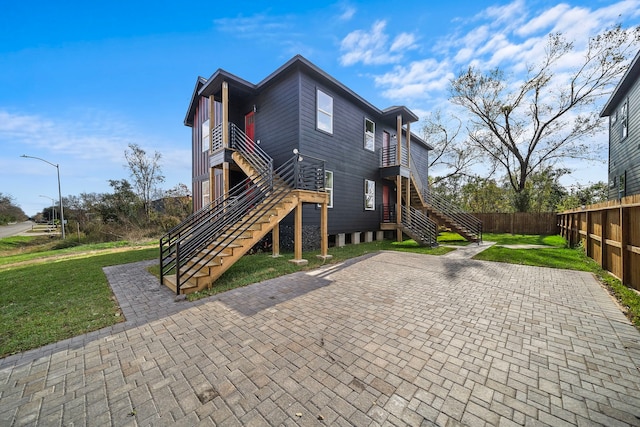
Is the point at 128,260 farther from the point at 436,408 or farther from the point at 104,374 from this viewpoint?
the point at 436,408

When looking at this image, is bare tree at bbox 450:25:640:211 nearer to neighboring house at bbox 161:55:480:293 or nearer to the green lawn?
neighboring house at bbox 161:55:480:293

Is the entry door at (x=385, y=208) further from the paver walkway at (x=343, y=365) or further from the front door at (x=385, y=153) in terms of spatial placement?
the paver walkway at (x=343, y=365)

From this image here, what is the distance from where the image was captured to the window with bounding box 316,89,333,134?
33.8 ft

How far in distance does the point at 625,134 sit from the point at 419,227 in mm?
11624

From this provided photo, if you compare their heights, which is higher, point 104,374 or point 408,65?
point 408,65

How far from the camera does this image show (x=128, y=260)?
9.14 m

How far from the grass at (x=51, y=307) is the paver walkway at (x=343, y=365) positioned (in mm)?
337

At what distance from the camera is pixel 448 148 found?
28.0m

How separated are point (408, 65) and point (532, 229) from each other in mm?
15411

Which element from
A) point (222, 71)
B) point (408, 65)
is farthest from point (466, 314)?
point (408, 65)

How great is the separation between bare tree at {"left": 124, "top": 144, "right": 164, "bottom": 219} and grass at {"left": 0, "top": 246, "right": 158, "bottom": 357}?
16576 millimetres

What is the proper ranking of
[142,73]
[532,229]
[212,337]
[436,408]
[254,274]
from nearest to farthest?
[436,408] → [212,337] → [254,274] → [142,73] → [532,229]

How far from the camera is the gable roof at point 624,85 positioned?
32.9ft

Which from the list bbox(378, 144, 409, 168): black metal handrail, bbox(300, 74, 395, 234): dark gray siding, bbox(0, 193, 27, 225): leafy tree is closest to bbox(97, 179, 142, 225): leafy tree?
bbox(300, 74, 395, 234): dark gray siding
